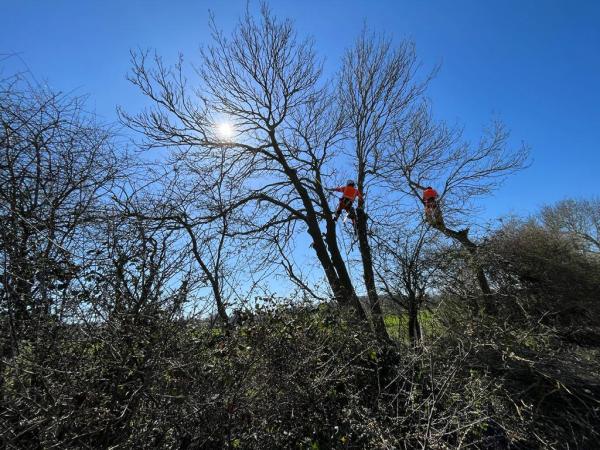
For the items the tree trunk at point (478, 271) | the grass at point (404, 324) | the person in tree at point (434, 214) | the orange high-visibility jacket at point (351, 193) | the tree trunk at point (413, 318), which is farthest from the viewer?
the orange high-visibility jacket at point (351, 193)

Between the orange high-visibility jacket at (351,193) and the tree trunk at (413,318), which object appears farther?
the orange high-visibility jacket at (351,193)

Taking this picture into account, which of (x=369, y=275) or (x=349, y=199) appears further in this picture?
(x=349, y=199)

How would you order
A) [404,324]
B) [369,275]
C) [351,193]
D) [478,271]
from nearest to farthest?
[478,271]
[404,324]
[369,275]
[351,193]

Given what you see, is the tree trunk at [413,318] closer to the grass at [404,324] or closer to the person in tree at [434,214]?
the grass at [404,324]

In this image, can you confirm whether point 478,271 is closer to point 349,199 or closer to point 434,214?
point 434,214

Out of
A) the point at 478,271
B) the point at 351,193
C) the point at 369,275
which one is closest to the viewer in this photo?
the point at 478,271

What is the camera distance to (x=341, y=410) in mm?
4512

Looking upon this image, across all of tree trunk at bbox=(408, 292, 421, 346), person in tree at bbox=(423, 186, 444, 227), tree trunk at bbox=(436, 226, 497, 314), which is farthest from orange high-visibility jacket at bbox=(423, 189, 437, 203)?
tree trunk at bbox=(408, 292, 421, 346)

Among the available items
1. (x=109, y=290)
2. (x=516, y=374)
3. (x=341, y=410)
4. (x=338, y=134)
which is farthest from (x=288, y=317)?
(x=338, y=134)

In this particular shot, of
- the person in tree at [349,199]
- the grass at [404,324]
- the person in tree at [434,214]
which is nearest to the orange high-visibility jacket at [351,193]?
the person in tree at [349,199]

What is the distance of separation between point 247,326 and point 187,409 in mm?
1508

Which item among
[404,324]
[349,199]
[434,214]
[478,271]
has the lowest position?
[404,324]

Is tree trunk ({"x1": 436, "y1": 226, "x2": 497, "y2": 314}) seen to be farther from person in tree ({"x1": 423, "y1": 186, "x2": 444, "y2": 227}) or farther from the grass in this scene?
the grass

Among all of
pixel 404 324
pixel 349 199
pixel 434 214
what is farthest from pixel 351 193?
pixel 404 324
